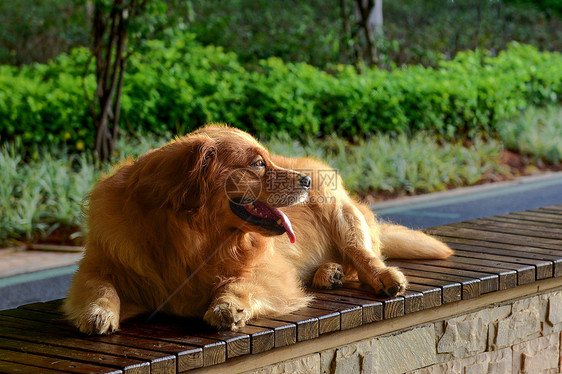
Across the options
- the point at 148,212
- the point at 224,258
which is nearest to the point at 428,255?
the point at 224,258

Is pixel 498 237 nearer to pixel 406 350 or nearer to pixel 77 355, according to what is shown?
pixel 406 350

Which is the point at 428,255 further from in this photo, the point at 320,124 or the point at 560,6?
the point at 560,6

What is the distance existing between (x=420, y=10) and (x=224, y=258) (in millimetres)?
24493

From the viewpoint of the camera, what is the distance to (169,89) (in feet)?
35.8

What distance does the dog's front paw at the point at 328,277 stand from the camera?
3.72m

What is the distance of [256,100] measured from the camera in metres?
11.1

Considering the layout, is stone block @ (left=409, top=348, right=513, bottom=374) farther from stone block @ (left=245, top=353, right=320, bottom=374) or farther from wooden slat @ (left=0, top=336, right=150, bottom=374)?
wooden slat @ (left=0, top=336, right=150, bottom=374)

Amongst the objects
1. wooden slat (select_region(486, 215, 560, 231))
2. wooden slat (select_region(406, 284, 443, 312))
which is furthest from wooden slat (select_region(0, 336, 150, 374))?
wooden slat (select_region(486, 215, 560, 231))

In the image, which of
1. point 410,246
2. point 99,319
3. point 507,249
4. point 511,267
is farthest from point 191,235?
point 507,249

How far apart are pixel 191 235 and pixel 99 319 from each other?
0.50 m

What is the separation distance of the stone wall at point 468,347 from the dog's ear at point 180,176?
789 mm

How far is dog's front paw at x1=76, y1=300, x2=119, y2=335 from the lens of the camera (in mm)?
2926

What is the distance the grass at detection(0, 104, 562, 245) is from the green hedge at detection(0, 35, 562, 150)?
30cm

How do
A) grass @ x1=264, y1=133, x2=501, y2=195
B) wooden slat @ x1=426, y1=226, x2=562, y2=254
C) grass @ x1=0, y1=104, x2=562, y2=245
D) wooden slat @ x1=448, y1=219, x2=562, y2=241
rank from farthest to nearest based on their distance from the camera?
grass @ x1=264, y1=133, x2=501, y2=195, grass @ x1=0, y1=104, x2=562, y2=245, wooden slat @ x1=448, y1=219, x2=562, y2=241, wooden slat @ x1=426, y1=226, x2=562, y2=254
